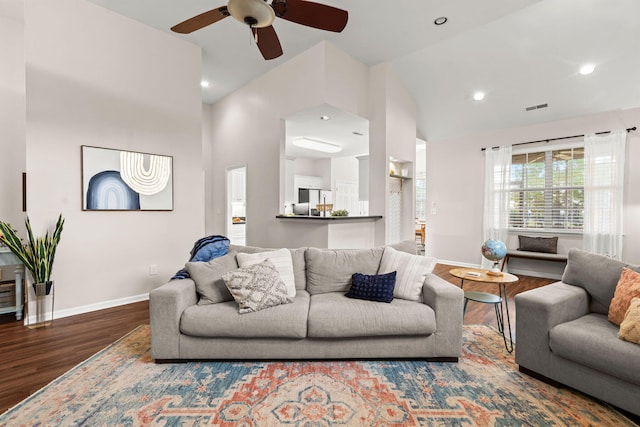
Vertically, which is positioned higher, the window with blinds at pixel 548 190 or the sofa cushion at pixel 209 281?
the window with blinds at pixel 548 190

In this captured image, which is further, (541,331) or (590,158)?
(590,158)

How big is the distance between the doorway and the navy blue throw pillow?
3.58m

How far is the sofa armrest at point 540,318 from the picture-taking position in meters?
1.92

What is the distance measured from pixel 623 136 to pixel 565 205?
127 cm

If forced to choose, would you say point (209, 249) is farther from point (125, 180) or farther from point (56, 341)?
point (125, 180)

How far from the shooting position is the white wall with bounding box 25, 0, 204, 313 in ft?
9.85

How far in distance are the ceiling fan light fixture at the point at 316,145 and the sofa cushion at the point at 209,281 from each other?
4021mm

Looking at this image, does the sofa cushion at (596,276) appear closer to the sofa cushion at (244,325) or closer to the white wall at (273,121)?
the sofa cushion at (244,325)

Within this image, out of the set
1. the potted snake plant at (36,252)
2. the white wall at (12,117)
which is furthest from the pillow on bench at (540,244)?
the white wall at (12,117)

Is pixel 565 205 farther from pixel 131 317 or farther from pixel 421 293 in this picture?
pixel 131 317

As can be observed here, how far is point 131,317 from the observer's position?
10.3ft

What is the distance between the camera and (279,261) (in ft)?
8.59

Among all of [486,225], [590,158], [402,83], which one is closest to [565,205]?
[590,158]

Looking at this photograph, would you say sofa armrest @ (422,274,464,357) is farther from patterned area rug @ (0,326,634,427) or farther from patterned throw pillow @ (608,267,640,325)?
patterned throw pillow @ (608,267,640,325)
